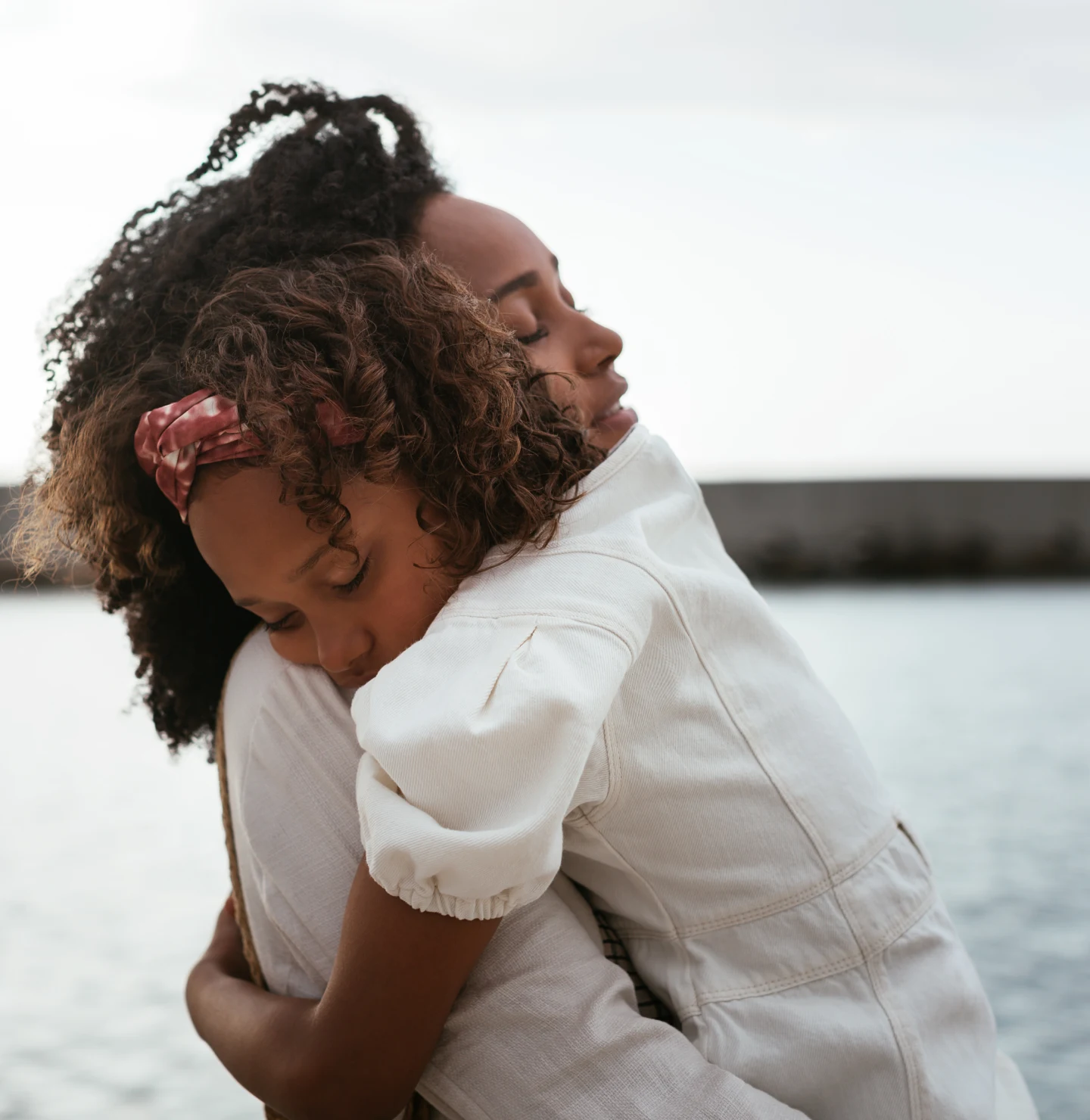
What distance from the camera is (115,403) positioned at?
87 centimetres

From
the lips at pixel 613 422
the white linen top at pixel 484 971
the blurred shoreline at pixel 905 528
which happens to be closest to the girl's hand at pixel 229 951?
the white linen top at pixel 484 971

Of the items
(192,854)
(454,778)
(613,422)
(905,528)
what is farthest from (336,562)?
(905,528)

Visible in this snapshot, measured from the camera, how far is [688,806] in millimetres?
729

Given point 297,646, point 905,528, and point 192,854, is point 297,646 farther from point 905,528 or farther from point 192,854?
point 905,528

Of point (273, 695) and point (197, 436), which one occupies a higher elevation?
point (197, 436)

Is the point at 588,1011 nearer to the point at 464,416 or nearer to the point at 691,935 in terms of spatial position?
the point at 691,935

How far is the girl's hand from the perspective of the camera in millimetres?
953

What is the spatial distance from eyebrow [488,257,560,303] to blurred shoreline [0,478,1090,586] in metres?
6.06

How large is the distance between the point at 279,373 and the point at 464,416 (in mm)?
122

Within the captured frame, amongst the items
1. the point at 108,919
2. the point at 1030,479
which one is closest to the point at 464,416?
the point at 108,919

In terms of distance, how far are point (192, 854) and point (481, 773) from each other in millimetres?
2265

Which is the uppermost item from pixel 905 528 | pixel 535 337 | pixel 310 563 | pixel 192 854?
pixel 535 337

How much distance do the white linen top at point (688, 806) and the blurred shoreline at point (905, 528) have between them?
6277 millimetres

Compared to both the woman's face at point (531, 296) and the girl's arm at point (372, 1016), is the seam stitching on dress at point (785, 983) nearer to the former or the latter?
the girl's arm at point (372, 1016)
